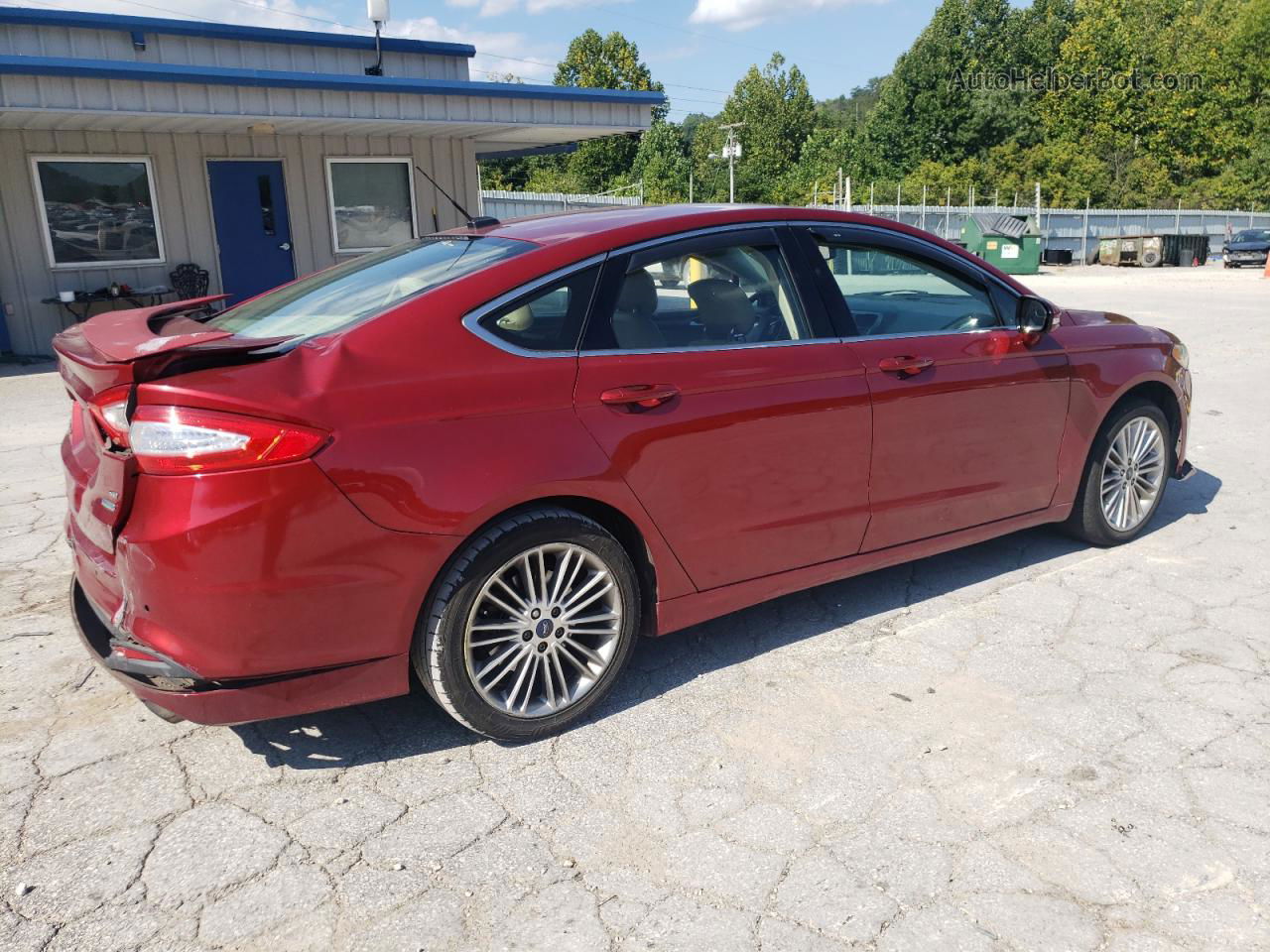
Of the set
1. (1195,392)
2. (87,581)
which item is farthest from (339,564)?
(1195,392)

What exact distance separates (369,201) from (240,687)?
12.9 metres

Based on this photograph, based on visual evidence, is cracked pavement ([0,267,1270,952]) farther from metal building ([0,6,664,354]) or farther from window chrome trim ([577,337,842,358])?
metal building ([0,6,664,354])

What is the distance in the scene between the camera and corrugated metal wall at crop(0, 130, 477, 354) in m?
11.9

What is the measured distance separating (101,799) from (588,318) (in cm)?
199

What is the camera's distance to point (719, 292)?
3504mm

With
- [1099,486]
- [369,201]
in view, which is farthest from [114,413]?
[369,201]

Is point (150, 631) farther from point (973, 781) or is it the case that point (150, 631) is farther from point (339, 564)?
point (973, 781)

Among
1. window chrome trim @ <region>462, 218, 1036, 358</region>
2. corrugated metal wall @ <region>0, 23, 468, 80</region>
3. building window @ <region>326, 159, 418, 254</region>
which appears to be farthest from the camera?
building window @ <region>326, 159, 418, 254</region>

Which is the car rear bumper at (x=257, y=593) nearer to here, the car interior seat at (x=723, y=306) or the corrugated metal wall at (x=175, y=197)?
the car interior seat at (x=723, y=306)

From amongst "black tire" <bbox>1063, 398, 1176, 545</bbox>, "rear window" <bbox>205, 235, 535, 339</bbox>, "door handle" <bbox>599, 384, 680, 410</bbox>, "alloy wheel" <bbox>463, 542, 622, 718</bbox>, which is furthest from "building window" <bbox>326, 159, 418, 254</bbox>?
"alloy wheel" <bbox>463, 542, 622, 718</bbox>

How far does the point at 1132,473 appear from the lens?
475 centimetres

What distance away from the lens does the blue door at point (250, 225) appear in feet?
43.4

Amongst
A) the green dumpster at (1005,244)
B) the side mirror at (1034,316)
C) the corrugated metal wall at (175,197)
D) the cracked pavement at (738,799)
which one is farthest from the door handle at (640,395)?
the green dumpster at (1005,244)

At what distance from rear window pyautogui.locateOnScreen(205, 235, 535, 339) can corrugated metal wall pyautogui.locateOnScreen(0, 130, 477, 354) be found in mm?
10323
